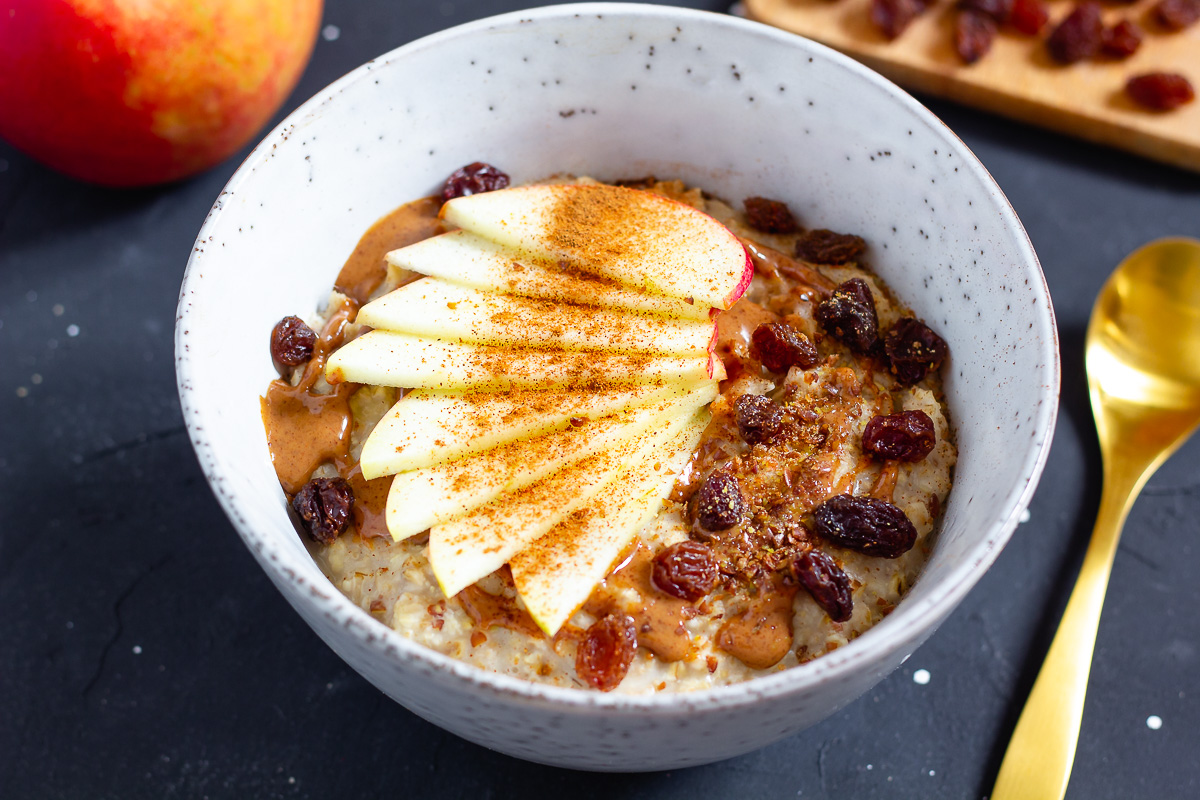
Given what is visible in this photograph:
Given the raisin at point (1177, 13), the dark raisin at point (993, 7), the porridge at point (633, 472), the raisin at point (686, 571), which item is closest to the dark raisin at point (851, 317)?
the porridge at point (633, 472)

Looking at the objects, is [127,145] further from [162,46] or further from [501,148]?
[501,148]

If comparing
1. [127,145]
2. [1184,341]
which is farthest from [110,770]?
[1184,341]

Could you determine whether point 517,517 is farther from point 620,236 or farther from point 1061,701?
A: point 1061,701

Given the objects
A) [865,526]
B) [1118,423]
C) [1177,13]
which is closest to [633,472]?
[865,526]

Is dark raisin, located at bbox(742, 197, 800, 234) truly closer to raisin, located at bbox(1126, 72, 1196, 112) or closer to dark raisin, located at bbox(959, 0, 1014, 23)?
dark raisin, located at bbox(959, 0, 1014, 23)

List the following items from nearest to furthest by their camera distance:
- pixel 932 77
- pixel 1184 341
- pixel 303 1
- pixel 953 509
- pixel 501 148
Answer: pixel 953 509 → pixel 501 148 → pixel 1184 341 → pixel 303 1 → pixel 932 77
